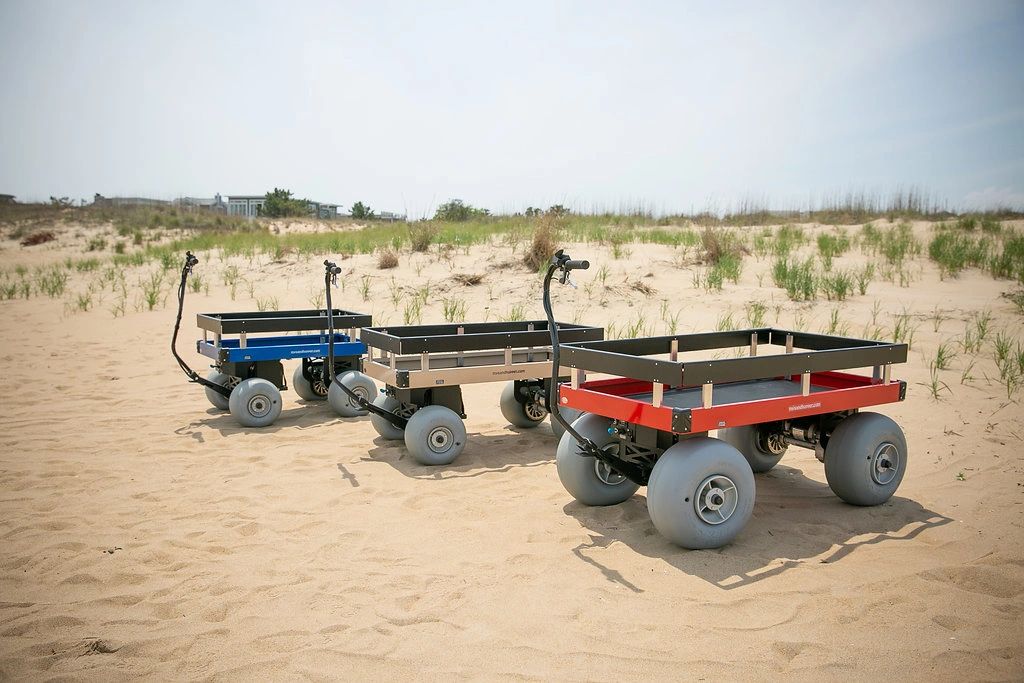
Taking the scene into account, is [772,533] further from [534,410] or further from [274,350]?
[274,350]

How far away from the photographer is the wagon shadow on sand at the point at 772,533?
14.7 feet

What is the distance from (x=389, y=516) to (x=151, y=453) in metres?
3.01

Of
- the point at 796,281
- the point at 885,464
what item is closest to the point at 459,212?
the point at 796,281

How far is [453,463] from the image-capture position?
266 inches

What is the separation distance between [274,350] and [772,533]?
215 inches

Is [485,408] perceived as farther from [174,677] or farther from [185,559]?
[174,677]

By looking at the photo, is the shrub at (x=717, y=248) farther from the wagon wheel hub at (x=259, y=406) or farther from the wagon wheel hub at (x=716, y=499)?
the wagon wheel hub at (x=716, y=499)

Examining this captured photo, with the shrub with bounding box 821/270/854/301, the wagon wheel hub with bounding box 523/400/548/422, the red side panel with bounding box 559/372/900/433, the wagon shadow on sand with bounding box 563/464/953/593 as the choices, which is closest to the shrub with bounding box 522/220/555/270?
the shrub with bounding box 821/270/854/301

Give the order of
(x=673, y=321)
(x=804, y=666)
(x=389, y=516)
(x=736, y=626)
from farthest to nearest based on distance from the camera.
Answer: (x=673, y=321) < (x=389, y=516) < (x=736, y=626) < (x=804, y=666)

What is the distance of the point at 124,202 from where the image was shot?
146ft

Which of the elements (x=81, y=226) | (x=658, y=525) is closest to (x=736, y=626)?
(x=658, y=525)

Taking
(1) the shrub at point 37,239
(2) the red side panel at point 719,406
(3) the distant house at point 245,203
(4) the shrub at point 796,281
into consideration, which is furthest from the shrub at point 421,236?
(3) the distant house at point 245,203

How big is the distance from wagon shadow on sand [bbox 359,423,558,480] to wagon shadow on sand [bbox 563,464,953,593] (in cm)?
122

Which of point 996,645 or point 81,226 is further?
point 81,226
